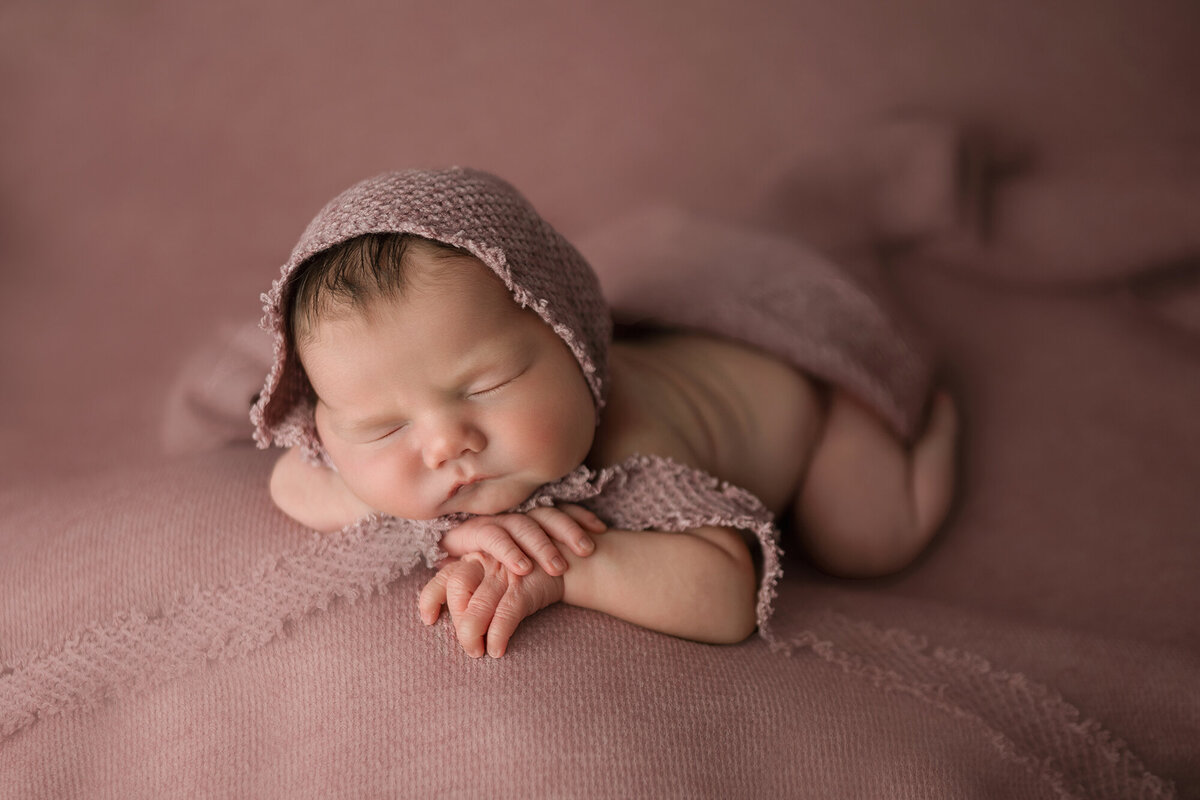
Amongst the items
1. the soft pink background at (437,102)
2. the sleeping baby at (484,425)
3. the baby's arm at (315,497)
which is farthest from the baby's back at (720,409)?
the soft pink background at (437,102)

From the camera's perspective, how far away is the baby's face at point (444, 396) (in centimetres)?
98

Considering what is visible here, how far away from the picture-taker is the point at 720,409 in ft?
4.61

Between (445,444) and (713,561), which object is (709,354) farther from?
(445,444)

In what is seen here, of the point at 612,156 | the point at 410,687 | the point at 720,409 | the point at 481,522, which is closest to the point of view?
the point at 410,687

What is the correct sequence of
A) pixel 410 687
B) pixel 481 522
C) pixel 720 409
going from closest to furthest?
1. pixel 410 687
2. pixel 481 522
3. pixel 720 409

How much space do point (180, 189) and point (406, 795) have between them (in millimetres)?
1466

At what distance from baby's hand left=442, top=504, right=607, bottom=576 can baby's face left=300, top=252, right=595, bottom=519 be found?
0.03 metres

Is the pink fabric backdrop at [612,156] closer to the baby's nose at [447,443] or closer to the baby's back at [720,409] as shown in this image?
the baby's back at [720,409]

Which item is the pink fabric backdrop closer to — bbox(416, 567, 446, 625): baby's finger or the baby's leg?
the baby's leg

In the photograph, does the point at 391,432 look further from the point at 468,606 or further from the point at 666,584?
the point at 666,584

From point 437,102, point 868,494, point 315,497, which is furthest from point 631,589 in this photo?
point 437,102

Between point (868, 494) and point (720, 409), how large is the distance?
0.28 m

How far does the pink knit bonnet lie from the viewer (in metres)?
1.00

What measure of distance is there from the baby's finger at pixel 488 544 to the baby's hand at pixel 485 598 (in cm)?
1
